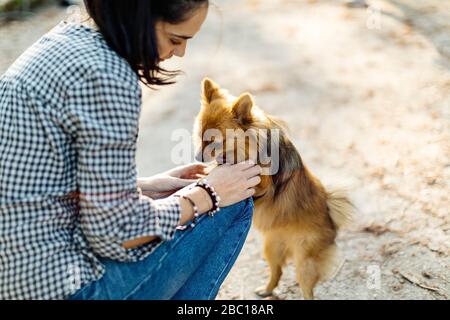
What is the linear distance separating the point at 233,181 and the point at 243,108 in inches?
20.8

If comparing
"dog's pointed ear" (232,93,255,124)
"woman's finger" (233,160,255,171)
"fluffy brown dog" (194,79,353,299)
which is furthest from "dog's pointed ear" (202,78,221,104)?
"woman's finger" (233,160,255,171)

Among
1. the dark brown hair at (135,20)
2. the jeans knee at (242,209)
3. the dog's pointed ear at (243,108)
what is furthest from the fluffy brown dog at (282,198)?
the dark brown hair at (135,20)

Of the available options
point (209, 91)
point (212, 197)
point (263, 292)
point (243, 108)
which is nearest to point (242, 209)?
point (212, 197)

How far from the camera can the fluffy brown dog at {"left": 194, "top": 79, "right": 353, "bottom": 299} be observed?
246 centimetres

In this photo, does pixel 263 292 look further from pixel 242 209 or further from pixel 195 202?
pixel 195 202

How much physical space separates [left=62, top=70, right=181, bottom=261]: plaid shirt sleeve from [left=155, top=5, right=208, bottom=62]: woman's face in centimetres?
20

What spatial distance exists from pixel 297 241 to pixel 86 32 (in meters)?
1.65

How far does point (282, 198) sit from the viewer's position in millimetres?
2611

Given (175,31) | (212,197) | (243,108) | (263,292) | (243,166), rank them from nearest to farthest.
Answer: (175,31) < (212,197) < (243,166) < (243,108) < (263,292)

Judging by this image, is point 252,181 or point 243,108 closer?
point 252,181

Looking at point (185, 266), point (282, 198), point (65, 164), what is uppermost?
point (65, 164)
